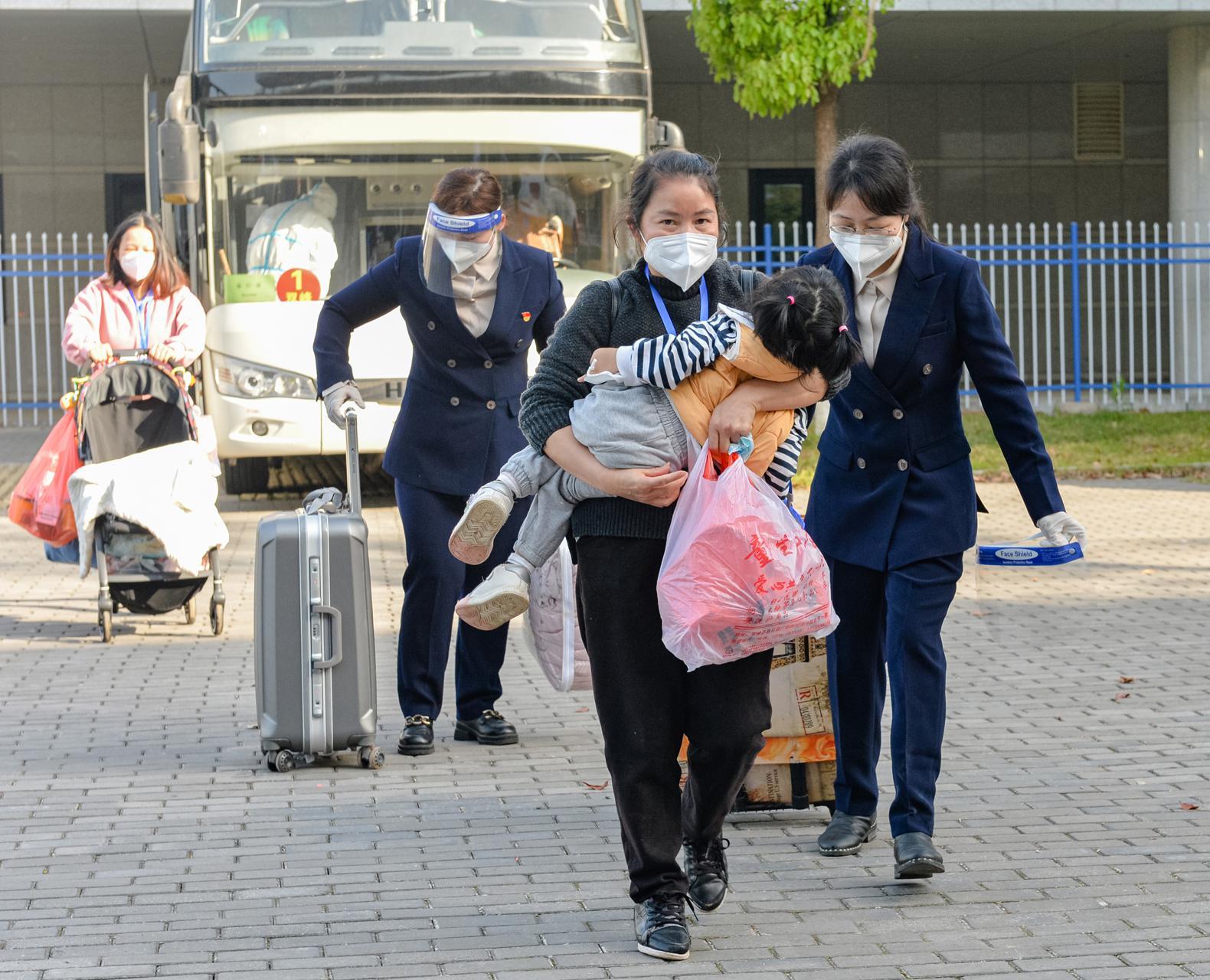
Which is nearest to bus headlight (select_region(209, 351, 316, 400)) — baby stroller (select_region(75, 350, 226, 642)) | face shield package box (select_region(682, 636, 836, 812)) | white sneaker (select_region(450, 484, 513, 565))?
baby stroller (select_region(75, 350, 226, 642))

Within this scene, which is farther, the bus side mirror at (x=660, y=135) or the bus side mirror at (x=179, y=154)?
the bus side mirror at (x=660, y=135)

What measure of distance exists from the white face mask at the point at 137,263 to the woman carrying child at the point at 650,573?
471 cm

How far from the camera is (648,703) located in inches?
153

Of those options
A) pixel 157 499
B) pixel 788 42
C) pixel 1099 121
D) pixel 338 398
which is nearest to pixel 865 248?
pixel 338 398

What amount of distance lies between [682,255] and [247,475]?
363 inches

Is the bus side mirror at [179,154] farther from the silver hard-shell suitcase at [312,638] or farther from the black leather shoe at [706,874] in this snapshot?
the black leather shoe at [706,874]

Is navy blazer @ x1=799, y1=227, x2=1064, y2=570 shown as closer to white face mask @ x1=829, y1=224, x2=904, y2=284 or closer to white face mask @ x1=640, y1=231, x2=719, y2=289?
white face mask @ x1=829, y1=224, x2=904, y2=284

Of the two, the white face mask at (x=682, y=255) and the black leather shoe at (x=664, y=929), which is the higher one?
the white face mask at (x=682, y=255)

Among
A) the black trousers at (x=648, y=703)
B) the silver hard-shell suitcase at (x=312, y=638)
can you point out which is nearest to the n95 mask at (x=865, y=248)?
the black trousers at (x=648, y=703)

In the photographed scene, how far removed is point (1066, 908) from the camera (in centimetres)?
420

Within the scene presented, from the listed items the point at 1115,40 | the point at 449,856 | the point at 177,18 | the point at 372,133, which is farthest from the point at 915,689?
the point at 1115,40

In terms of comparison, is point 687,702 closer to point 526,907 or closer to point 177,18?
point 526,907

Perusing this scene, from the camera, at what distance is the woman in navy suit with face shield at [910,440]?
14.3 feet

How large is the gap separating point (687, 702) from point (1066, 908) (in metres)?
1.10
